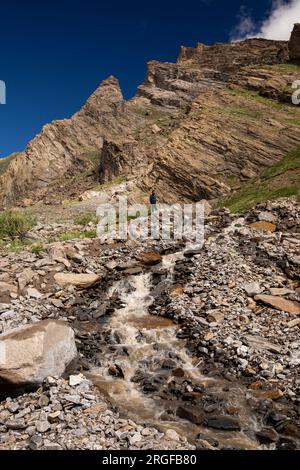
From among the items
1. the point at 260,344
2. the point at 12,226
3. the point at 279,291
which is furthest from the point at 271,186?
the point at 260,344

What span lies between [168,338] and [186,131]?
30302 millimetres

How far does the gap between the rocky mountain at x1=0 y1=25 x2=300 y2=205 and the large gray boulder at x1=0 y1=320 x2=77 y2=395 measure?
81.5ft

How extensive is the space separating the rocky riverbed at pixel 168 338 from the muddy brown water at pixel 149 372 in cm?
4

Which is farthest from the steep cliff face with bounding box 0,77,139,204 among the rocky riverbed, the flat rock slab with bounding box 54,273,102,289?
the flat rock slab with bounding box 54,273,102,289

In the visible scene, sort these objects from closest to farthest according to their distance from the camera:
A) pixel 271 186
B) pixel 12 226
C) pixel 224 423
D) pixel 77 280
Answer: pixel 224 423 < pixel 77 280 < pixel 12 226 < pixel 271 186

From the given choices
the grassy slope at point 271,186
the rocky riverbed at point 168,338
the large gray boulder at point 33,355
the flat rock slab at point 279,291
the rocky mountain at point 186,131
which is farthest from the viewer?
the rocky mountain at point 186,131

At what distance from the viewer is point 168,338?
14328 millimetres

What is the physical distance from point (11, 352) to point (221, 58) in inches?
3463

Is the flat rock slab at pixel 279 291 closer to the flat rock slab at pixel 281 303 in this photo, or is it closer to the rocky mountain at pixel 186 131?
the flat rock slab at pixel 281 303

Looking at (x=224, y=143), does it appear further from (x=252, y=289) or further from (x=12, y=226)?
(x=252, y=289)

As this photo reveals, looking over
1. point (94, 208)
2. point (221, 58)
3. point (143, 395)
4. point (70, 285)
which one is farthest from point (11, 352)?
point (221, 58)

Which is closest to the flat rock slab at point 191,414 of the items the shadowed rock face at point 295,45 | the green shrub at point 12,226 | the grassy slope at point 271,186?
the green shrub at point 12,226

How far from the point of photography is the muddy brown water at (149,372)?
32.2ft
